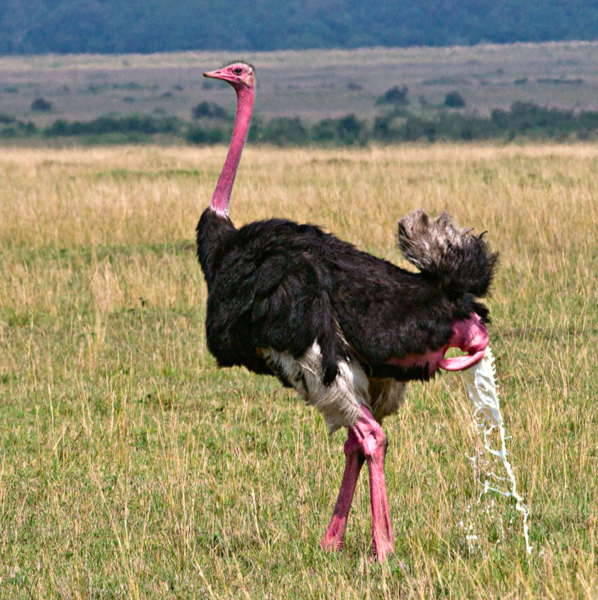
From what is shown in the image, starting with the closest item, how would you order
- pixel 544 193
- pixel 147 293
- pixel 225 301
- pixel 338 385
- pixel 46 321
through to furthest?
pixel 338 385, pixel 225 301, pixel 46 321, pixel 147 293, pixel 544 193

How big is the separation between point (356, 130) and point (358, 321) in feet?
142

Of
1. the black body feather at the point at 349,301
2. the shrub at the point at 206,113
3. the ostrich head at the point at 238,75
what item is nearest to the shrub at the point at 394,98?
the shrub at the point at 206,113

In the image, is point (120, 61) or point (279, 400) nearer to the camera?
point (279, 400)

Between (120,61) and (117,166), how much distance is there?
10704cm

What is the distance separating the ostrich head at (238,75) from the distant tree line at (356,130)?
33304 millimetres

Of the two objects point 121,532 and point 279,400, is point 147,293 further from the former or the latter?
point 121,532

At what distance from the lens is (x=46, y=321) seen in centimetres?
912

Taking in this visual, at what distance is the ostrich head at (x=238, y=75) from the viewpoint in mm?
5945

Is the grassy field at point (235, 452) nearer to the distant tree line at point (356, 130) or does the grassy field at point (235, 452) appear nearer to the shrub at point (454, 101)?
the distant tree line at point (356, 130)

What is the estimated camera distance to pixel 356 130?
47094 mm

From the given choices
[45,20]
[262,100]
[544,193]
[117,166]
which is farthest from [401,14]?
[544,193]

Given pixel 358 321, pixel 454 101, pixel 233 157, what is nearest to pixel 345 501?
pixel 358 321

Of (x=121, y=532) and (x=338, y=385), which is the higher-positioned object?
(x=338, y=385)

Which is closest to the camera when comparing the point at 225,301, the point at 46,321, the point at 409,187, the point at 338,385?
the point at 338,385
